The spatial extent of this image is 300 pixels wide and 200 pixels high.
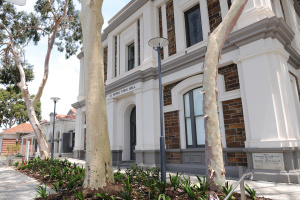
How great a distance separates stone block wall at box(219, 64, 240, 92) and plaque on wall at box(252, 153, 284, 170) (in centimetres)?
249

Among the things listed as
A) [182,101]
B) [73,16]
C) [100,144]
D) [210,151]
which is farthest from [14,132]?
[210,151]

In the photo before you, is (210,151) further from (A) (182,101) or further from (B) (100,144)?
(A) (182,101)

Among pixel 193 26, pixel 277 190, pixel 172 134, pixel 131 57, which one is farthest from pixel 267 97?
pixel 131 57

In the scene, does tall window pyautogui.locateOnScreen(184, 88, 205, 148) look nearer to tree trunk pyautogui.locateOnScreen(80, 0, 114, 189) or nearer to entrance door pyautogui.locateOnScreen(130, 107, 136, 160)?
entrance door pyautogui.locateOnScreen(130, 107, 136, 160)

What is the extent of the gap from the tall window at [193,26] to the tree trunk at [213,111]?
4781mm

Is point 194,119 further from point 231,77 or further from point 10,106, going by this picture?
point 10,106

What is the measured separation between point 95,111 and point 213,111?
2.64 meters

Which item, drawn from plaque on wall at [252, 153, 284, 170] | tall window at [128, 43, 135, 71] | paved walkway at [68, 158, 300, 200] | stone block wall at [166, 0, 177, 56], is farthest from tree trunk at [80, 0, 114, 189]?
tall window at [128, 43, 135, 71]

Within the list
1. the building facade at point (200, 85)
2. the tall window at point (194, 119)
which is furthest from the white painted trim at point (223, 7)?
the tall window at point (194, 119)

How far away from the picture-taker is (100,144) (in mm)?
4719

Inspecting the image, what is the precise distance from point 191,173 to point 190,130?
178 cm

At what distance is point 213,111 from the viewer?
423cm

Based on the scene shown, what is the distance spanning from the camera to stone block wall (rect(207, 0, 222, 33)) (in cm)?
863

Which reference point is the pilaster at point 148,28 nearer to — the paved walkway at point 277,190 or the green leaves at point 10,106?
the paved walkway at point 277,190
